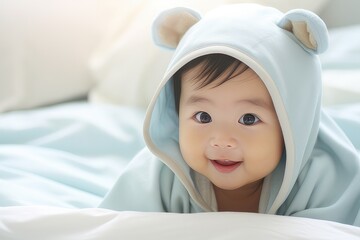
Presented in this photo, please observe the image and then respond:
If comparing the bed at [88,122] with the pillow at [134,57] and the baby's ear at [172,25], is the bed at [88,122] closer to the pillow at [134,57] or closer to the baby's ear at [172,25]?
the pillow at [134,57]

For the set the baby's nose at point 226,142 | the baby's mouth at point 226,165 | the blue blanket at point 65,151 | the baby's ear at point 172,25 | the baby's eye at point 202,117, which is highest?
the baby's ear at point 172,25

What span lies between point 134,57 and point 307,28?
2.21 ft

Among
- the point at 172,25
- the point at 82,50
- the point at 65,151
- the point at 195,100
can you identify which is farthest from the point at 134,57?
the point at 195,100

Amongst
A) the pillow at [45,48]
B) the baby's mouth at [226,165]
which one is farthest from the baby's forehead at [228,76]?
the pillow at [45,48]

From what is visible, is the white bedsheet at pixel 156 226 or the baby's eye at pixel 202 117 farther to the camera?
the baby's eye at pixel 202 117

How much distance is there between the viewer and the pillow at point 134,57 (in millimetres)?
1432

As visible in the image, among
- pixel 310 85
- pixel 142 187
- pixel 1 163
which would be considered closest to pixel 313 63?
pixel 310 85

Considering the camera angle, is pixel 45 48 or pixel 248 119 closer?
pixel 248 119

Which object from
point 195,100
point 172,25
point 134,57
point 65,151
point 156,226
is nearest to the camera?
point 156,226

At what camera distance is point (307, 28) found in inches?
34.0

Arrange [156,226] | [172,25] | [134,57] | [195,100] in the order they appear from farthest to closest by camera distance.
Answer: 1. [134,57]
2. [172,25]
3. [195,100]
4. [156,226]

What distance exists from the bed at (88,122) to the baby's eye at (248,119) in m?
0.14

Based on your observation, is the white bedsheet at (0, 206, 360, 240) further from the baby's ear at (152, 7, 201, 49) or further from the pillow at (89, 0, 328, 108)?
the pillow at (89, 0, 328, 108)

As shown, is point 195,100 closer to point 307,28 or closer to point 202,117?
point 202,117
